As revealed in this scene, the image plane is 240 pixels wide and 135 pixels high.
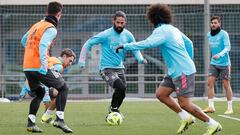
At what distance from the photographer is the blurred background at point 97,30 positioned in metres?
24.3

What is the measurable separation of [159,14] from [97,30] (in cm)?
1604

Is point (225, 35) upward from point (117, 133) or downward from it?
upward

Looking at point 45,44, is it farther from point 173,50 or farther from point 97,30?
point 97,30

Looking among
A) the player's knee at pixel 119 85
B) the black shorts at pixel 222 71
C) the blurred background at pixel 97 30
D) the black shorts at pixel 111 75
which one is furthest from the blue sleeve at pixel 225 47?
the blurred background at pixel 97 30

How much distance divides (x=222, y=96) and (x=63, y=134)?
47.0 ft

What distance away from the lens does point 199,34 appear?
25.6 m

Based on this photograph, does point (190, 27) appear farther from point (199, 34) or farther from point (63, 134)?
point (63, 134)

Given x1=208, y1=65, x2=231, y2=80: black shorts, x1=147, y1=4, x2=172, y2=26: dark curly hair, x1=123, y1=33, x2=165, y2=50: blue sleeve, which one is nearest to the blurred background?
x1=208, y1=65, x2=231, y2=80: black shorts

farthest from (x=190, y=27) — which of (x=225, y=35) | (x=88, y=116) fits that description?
(x=88, y=116)

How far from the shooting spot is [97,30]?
26016 millimetres

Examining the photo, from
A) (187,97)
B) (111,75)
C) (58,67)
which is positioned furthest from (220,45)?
(187,97)

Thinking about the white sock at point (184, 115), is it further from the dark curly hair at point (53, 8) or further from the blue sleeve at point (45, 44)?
the dark curly hair at point (53, 8)

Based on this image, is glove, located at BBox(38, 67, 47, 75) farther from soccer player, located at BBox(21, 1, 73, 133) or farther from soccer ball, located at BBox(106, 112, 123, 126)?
soccer ball, located at BBox(106, 112, 123, 126)

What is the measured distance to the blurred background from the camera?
2428 centimetres
